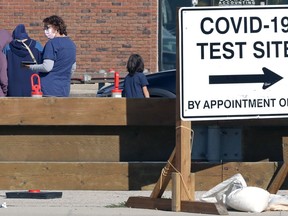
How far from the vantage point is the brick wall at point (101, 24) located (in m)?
20.7

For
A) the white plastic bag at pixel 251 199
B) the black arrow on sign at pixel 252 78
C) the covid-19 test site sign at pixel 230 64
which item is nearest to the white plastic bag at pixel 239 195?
the white plastic bag at pixel 251 199

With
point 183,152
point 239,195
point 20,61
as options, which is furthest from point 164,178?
point 20,61

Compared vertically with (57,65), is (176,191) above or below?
below

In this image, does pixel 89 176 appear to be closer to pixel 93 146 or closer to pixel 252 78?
pixel 93 146

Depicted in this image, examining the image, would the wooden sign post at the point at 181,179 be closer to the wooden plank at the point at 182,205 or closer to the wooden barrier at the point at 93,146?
the wooden plank at the point at 182,205

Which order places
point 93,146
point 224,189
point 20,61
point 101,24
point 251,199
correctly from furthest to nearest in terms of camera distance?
point 101,24 < point 20,61 < point 93,146 < point 224,189 < point 251,199

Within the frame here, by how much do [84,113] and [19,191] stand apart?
1.16 m

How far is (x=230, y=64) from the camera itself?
873 cm

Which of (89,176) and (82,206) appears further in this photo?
(89,176)

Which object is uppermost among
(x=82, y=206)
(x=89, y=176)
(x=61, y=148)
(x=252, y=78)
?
(x=252, y=78)

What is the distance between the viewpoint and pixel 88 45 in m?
20.8

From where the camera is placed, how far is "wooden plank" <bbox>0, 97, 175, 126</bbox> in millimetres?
9461

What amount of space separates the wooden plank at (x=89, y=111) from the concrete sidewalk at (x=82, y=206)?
81 centimetres

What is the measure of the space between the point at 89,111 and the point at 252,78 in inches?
69.4
